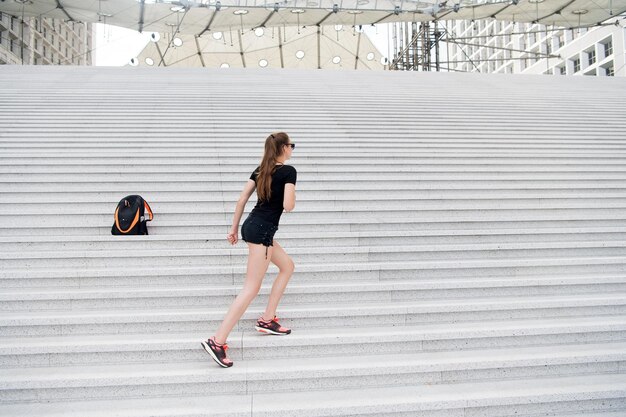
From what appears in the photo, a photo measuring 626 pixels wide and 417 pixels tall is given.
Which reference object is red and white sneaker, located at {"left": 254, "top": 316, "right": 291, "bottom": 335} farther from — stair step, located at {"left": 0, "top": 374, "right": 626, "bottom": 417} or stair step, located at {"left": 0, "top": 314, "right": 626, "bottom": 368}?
stair step, located at {"left": 0, "top": 374, "right": 626, "bottom": 417}

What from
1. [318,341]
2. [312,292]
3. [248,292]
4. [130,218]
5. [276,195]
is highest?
[276,195]

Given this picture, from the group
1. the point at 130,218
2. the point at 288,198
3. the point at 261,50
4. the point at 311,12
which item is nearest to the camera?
the point at 288,198

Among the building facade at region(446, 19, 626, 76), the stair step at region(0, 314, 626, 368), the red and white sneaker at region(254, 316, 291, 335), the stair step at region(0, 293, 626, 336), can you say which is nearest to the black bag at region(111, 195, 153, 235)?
the stair step at region(0, 293, 626, 336)

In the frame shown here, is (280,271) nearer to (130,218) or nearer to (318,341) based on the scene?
(318,341)

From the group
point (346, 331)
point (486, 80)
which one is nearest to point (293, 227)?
point (346, 331)

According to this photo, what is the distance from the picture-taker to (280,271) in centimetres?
351

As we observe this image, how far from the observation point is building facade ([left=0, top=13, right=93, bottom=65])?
3959 centimetres

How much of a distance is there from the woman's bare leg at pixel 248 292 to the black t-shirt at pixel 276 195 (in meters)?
0.21

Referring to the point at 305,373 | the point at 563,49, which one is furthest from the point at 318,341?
the point at 563,49

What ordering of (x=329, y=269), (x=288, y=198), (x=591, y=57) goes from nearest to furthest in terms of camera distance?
(x=288, y=198), (x=329, y=269), (x=591, y=57)

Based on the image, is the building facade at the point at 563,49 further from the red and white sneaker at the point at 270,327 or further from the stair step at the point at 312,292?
the red and white sneaker at the point at 270,327

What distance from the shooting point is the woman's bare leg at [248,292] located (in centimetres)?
317

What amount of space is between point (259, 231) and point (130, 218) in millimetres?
2167

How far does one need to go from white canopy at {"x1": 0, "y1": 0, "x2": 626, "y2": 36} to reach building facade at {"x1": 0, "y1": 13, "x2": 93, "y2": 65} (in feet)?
26.2
